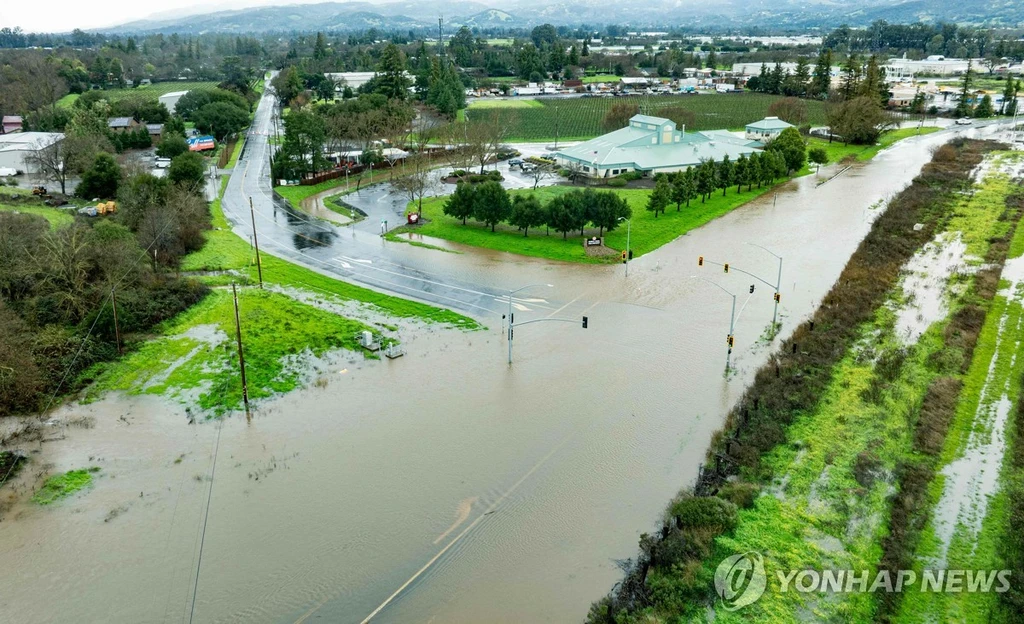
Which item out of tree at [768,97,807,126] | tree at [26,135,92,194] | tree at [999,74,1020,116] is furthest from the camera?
tree at [999,74,1020,116]

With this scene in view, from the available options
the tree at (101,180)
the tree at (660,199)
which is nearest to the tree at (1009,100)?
the tree at (660,199)

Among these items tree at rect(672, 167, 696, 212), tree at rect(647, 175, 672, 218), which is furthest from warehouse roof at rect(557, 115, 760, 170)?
tree at rect(647, 175, 672, 218)

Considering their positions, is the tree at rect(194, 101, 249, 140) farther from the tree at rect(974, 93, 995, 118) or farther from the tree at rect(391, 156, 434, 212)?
the tree at rect(974, 93, 995, 118)

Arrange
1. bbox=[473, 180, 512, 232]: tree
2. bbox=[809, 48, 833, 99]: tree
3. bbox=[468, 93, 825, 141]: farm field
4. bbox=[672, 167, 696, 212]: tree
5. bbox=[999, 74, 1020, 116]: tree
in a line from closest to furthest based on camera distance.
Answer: bbox=[473, 180, 512, 232]: tree
bbox=[672, 167, 696, 212]: tree
bbox=[468, 93, 825, 141]: farm field
bbox=[999, 74, 1020, 116]: tree
bbox=[809, 48, 833, 99]: tree

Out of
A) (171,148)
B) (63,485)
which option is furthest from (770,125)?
(63,485)

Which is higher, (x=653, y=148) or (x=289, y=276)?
(x=653, y=148)

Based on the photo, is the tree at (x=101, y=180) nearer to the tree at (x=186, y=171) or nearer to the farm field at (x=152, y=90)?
the tree at (x=186, y=171)

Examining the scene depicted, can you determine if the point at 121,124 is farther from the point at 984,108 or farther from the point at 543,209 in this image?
the point at 984,108
